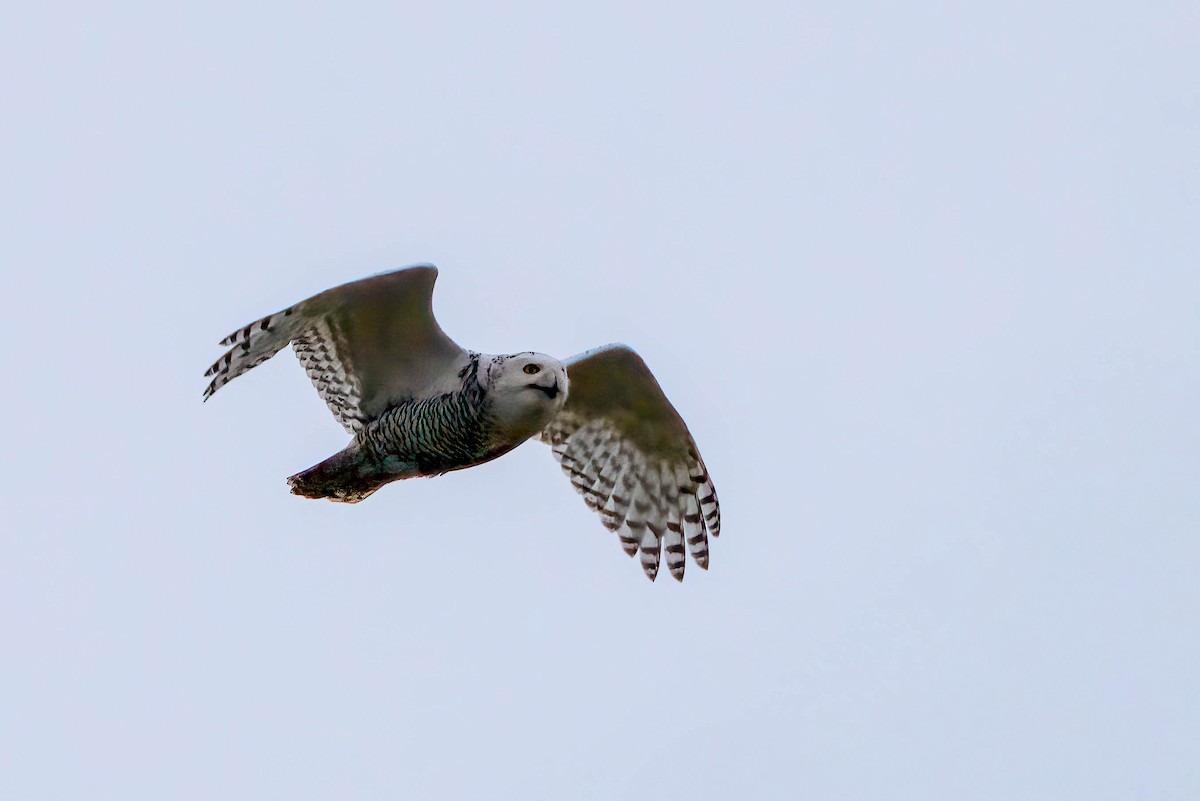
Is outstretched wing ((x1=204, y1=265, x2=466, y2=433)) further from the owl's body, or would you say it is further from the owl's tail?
the owl's tail

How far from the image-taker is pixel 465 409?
10656 millimetres

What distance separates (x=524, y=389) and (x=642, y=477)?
2.48m

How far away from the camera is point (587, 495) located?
12.6 metres

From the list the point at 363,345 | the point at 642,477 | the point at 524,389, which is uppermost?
the point at 363,345

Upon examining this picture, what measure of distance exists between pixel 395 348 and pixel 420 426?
691 millimetres

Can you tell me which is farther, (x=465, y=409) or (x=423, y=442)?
(x=423, y=442)

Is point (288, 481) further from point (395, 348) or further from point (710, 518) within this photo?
point (710, 518)

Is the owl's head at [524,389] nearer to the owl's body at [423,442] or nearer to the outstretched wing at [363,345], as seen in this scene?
the owl's body at [423,442]

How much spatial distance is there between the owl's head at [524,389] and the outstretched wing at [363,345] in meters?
0.64

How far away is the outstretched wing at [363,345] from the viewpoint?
1067cm

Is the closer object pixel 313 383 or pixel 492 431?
pixel 492 431

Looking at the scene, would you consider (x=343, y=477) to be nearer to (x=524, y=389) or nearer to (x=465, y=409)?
(x=465, y=409)

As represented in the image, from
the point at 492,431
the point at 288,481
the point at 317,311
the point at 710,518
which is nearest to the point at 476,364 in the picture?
the point at 492,431

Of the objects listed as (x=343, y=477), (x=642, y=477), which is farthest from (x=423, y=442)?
(x=642, y=477)
